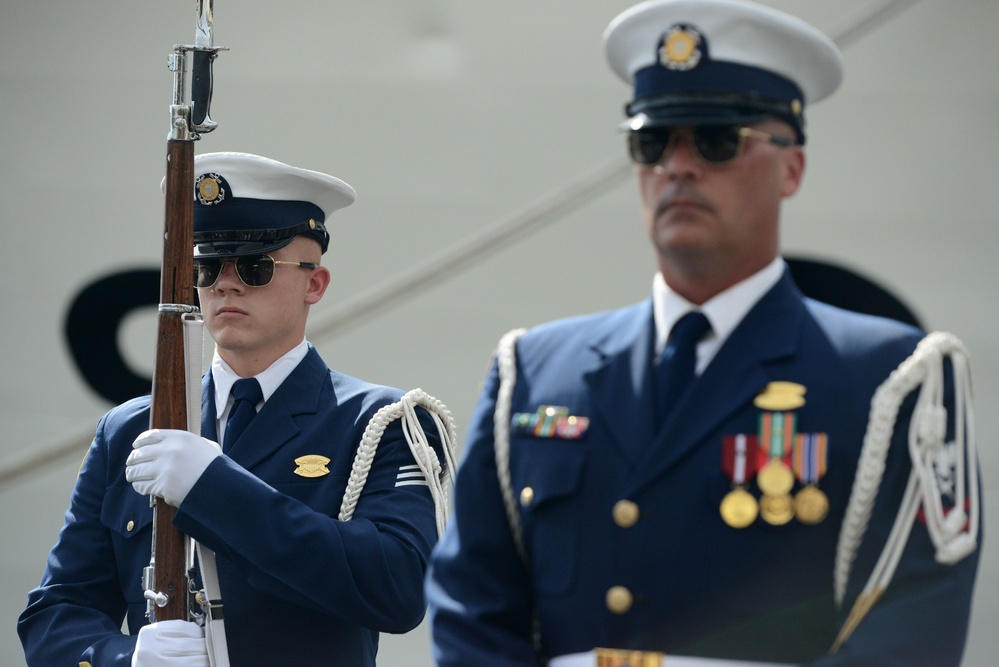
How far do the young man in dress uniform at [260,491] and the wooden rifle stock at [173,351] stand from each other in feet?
0.17

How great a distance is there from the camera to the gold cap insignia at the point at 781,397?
1.76 m

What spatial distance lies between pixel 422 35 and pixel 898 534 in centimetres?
263

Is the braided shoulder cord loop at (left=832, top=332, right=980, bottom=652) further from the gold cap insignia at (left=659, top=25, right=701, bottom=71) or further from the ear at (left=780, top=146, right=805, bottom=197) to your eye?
the gold cap insignia at (left=659, top=25, right=701, bottom=71)

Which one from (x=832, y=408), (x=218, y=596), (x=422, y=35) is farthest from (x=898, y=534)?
(x=422, y=35)

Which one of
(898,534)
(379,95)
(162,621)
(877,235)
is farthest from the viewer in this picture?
(379,95)

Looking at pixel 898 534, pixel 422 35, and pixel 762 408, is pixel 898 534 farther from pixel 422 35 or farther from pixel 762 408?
pixel 422 35

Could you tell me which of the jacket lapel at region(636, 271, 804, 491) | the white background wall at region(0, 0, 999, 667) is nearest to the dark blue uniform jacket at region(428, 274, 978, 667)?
the jacket lapel at region(636, 271, 804, 491)

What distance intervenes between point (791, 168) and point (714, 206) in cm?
14

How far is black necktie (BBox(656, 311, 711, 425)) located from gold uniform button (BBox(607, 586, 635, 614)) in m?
0.20

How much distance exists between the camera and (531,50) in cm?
389

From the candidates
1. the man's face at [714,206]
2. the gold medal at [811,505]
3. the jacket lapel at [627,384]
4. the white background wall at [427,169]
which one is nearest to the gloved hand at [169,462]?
the jacket lapel at [627,384]

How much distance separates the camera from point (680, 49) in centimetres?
182

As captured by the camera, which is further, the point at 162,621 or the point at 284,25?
the point at 284,25

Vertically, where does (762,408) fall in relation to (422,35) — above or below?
below
